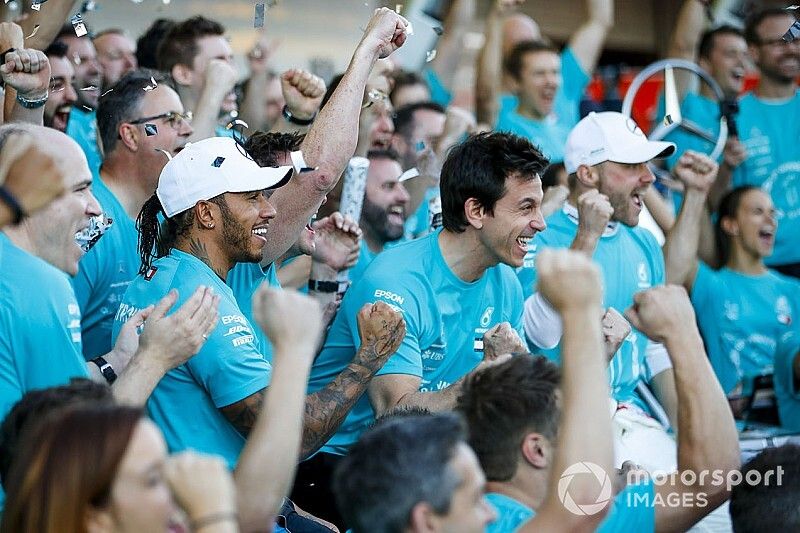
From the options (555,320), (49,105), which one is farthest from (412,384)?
(49,105)

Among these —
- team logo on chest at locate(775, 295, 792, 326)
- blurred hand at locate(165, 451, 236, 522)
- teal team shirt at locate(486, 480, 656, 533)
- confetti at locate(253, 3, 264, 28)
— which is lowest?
team logo on chest at locate(775, 295, 792, 326)

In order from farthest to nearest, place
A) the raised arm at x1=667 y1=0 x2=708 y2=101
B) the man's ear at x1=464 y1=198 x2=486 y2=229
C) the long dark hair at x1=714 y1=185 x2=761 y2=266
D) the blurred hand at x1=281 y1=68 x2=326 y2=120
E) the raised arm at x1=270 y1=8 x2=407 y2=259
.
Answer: the raised arm at x1=667 y1=0 x2=708 y2=101, the long dark hair at x1=714 y1=185 x2=761 y2=266, the blurred hand at x1=281 y1=68 x2=326 y2=120, the man's ear at x1=464 y1=198 x2=486 y2=229, the raised arm at x1=270 y1=8 x2=407 y2=259

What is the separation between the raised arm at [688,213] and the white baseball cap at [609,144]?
1.53 ft

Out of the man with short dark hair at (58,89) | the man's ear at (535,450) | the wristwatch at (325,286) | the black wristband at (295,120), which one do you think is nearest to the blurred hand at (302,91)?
the black wristband at (295,120)

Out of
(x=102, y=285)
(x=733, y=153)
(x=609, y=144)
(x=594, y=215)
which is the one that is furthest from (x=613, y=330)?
(x=733, y=153)

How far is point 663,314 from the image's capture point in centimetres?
334

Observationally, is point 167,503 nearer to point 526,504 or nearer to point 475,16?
point 526,504

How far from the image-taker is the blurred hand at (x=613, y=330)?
14.5 feet

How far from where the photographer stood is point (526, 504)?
3.22 meters

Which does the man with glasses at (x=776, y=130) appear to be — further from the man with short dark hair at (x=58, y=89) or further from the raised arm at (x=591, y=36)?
the man with short dark hair at (x=58, y=89)

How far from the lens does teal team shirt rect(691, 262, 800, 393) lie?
668cm

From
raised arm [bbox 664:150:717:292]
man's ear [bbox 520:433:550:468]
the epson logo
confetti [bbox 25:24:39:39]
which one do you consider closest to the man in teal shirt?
man's ear [bbox 520:433:550:468]

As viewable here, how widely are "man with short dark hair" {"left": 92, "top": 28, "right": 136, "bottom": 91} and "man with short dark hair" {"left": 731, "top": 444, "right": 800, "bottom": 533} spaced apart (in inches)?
184

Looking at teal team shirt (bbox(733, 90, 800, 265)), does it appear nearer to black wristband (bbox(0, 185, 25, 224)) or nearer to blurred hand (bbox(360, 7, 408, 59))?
blurred hand (bbox(360, 7, 408, 59))
